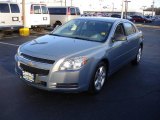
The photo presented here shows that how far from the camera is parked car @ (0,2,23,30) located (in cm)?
1462

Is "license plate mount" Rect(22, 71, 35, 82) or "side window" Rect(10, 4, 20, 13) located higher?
"side window" Rect(10, 4, 20, 13)

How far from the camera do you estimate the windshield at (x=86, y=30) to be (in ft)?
19.2

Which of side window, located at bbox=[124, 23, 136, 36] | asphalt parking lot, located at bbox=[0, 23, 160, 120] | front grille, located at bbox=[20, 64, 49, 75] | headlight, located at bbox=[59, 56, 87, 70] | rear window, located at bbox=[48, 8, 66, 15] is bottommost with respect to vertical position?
asphalt parking lot, located at bbox=[0, 23, 160, 120]

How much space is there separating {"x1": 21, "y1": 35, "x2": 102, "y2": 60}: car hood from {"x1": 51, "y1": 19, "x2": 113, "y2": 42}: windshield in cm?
32

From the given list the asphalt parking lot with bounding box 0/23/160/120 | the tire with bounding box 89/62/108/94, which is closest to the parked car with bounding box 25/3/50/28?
the asphalt parking lot with bounding box 0/23/160/120

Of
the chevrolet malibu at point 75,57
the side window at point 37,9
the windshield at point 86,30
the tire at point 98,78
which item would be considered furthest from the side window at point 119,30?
the side window at point 37,9

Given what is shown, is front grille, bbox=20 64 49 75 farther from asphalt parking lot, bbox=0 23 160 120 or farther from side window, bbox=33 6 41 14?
side window, bbox=33 6 41 14

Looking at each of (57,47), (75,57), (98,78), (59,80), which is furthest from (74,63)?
(98,78)

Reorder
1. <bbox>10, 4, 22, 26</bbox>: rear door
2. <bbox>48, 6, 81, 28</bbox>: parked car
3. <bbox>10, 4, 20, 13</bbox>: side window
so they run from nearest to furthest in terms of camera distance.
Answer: <bbox>10, 4, 22, 26</bbox>: rear door < <bbox>10, 4, 20, 13</bbox>: side window < <bbox>48, 6, 81, 28</bbox>: parked car

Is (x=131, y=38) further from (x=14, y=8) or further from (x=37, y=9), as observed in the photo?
(x=37, y=9)

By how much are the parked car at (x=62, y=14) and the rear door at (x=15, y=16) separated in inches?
234

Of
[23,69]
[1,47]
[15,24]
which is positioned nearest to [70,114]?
[23,69]

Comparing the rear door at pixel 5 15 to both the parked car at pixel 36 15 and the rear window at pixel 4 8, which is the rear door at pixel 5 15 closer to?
the rear window at pixel 4 8

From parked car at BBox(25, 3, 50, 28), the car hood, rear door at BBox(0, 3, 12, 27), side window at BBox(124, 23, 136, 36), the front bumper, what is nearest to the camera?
the front bumper
